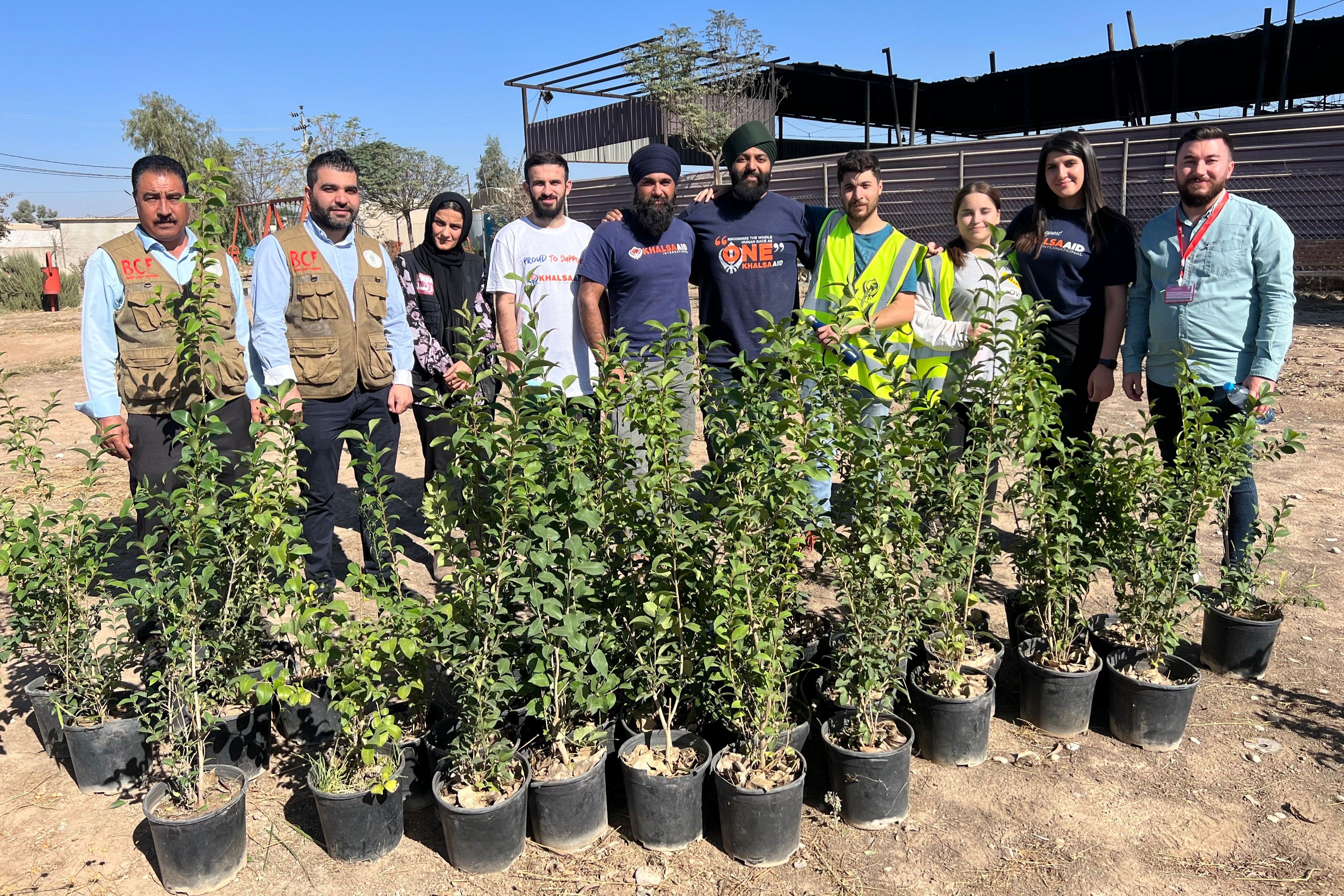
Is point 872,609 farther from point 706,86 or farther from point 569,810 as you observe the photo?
point 706,86

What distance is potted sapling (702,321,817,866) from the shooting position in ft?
8.53

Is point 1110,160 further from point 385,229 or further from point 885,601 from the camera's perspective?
point 385,229

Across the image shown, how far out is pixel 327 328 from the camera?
397 centimetres

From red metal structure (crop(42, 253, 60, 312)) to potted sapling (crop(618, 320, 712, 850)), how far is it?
2482cm

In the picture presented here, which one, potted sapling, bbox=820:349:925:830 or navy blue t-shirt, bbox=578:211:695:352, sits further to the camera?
navy blue t-shirt, bbox=578:211:695:352

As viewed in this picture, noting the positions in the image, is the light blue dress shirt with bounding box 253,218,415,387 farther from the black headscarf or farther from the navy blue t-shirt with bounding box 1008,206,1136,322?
the navy blue t-shirt with bounding box 1008,206,1136,322

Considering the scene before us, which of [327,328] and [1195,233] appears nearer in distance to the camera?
[1195,233]

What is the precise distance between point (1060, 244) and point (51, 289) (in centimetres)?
2512

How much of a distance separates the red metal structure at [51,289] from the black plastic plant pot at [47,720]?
76.3 feet

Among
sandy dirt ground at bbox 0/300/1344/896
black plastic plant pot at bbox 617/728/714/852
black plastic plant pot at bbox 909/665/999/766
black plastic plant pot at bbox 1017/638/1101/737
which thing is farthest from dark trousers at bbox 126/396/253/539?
black plastic plant pot at bbox 1017/638/1101/737

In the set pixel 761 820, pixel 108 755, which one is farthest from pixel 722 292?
pixel 108 755

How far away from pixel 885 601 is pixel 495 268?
2.73 meters

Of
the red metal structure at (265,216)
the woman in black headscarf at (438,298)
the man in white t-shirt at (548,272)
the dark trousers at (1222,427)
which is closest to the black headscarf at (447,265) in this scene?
the woman in black headscarf at (438,298)

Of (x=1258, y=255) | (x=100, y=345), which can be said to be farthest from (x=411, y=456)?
(x=1258, y=255)
